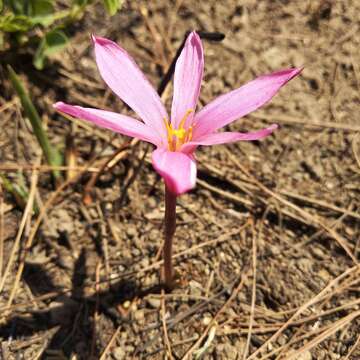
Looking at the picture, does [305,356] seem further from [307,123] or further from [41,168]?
[41,168]

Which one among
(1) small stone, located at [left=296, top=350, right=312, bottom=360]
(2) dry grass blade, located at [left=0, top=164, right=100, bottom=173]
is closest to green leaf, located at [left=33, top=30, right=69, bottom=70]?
(2) dry grass blade, located at [left=0, top=164, right=100, bottom=173]

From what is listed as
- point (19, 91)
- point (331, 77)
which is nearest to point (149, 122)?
point (19, 91)

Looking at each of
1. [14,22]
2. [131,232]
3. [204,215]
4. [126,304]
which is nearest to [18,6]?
[14,22]

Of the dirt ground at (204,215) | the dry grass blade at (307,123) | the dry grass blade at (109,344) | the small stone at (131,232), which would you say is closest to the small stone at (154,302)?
the dirt ground at (204,215)

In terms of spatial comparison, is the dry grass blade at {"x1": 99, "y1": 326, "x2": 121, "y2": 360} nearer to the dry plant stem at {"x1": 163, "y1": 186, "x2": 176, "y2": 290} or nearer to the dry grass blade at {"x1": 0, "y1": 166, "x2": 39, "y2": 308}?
the dry plant stem at {"x1": 163, "y1": 186, "x2": 176, "y2": 290}

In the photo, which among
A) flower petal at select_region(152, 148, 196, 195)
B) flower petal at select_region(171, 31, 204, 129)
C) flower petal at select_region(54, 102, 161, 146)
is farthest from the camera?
flower petal at select_region(171, 31, 204, 129)
